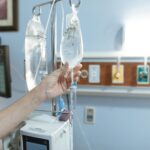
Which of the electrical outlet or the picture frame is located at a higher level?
the picture frame

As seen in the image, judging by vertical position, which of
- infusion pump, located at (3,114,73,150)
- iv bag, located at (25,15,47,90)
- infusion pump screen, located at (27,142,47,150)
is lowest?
infusion pump screen, located at (27,142,47,150)

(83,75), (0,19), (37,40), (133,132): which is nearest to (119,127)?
(133,132)

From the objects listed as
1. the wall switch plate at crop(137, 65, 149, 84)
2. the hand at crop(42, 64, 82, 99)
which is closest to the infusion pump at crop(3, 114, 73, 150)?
the hand at crop(42, 64, 82, 99)

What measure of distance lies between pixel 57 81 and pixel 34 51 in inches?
→ 10.9

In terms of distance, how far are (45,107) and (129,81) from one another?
2.02 feet

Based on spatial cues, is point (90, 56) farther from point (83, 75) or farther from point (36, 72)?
point (36, 72)

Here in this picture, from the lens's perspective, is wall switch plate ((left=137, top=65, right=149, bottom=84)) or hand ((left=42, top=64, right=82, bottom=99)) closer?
hand ((left=42, top=64, right=82, bottom=99))

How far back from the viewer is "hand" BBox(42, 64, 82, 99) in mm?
1081

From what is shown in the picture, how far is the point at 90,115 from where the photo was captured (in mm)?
1665

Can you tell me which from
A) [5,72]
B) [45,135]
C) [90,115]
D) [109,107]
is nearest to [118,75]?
[109,107]

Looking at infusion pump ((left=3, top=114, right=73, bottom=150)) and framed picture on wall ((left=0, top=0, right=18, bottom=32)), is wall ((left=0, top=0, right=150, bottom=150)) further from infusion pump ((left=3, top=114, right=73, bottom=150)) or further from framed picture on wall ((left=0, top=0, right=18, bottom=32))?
infusion pump ((left=3, top=114, right=73, bottom=150))

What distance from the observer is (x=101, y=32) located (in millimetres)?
1599

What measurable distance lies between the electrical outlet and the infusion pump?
0.43 metres

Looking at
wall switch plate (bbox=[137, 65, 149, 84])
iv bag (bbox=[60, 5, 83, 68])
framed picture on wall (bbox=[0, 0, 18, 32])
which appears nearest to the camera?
iv bag (bbox=[60, 5, 83, 68])
